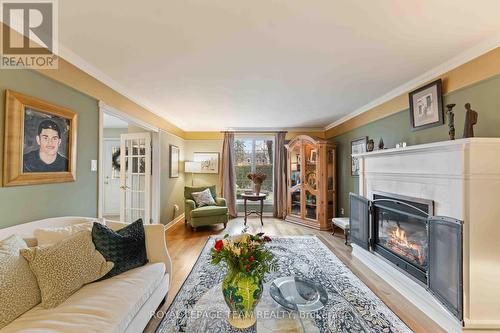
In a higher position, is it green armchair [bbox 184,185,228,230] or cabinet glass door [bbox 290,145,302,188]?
cabinet glass door [bbox 290,145,302,188]

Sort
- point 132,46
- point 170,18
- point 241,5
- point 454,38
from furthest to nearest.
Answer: point 132,46 → point 454,38 → point 170,18 → point 241,5

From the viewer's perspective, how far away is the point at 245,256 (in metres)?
1.44

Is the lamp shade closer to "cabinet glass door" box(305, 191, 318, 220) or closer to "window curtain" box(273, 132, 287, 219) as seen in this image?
"window curtain" box(273, 132, 287, 219)

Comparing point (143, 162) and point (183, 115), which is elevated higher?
point (183, 115)

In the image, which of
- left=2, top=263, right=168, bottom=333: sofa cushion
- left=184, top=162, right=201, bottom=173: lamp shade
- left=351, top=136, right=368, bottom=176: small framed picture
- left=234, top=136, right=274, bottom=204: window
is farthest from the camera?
left=234, top=136, right=274, bottom=204: window

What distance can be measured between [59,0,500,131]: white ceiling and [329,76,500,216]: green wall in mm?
394

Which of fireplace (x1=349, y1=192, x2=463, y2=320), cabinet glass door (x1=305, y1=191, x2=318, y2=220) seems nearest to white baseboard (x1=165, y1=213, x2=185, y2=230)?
cabinet glass door (x1=305, y1=191, x2=318, y2=220)

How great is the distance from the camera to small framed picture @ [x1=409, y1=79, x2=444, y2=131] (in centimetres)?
248

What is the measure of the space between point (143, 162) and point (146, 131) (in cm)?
60

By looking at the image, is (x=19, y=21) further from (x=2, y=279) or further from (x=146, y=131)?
(x=146, y=131)

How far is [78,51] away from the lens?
2182mm

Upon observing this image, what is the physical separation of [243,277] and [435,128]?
8.65 feet

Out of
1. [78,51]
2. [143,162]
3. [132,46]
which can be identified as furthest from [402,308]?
[143,162]

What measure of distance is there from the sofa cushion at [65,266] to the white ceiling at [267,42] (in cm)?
165
